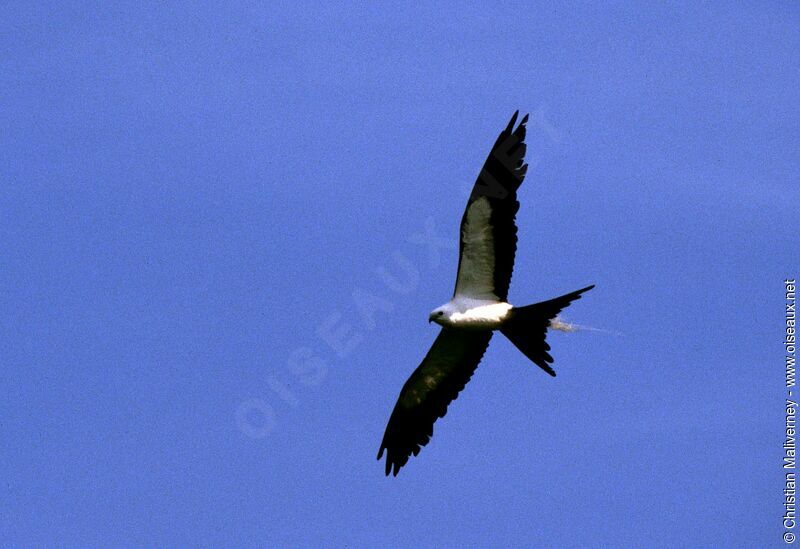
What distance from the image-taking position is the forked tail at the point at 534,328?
63.2 ft

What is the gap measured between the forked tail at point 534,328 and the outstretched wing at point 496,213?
0.64 metres

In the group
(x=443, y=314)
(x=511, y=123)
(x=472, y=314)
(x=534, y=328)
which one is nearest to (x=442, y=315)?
(x=443, y=314)

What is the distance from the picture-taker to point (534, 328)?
1961 centimetres

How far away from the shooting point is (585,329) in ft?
61.9

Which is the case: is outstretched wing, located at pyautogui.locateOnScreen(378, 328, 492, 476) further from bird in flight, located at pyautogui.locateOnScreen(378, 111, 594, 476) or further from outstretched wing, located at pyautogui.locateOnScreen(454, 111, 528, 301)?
outstretched wing, located at pyautogui.locateOnScreen(454, 111, 528, 301)

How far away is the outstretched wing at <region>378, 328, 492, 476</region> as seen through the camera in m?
21.1

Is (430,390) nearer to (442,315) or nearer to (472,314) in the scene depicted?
(442,315)

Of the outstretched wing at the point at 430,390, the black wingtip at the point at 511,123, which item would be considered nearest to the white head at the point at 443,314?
the outstretched wing at the point at 430,390

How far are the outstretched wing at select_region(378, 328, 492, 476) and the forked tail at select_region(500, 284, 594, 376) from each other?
1.08 m

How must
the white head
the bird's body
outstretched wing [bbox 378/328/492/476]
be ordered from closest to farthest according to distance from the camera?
the bird's body, the white head, outstretched wing [bbox 378/328/492/476]

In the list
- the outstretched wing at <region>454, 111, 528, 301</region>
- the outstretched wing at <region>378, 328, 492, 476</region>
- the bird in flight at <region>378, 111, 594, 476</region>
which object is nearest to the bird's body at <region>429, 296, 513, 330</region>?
the bird in flight at <region>378, 111, 594, 476</region>

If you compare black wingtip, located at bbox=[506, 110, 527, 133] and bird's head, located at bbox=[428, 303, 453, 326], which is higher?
black wingtip, located at bbox=[506, 110, 527, 133]

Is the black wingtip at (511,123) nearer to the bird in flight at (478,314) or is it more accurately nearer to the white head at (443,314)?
the bird in flight at (478,314)

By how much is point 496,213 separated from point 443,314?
1.78 meters
